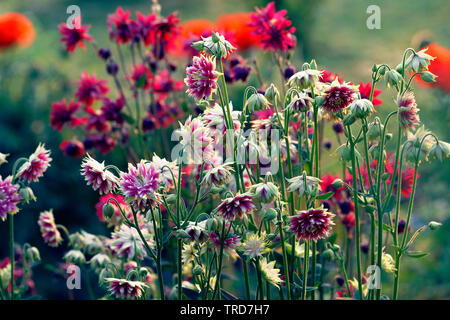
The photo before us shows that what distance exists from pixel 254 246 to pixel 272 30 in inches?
23.7

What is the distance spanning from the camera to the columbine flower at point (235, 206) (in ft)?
3.20

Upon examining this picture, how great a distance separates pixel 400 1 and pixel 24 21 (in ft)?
13.0

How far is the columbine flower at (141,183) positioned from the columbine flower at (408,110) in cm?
46

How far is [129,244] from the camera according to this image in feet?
3.96

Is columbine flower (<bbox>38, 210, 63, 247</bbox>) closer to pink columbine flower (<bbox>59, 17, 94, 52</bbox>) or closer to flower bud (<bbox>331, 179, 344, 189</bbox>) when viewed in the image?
pink columbine flower (<bbox>59, 17, 94, 52</bbox>)

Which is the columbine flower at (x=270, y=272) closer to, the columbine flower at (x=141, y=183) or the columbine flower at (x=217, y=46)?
the columbine flower at (x=141, y=183)

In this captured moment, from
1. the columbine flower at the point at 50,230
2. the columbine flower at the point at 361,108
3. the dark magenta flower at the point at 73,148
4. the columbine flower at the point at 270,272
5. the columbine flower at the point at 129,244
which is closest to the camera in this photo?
the columbine flower at the point at 361,108

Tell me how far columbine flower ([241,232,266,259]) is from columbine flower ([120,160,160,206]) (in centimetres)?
21

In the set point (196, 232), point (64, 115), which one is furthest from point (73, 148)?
point (196, 232)

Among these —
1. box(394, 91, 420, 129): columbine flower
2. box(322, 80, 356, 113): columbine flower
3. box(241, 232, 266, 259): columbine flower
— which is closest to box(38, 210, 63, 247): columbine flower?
box(241, 232, 266, 259): columbine flower

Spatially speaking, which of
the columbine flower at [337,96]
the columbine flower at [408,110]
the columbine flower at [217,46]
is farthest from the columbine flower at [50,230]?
the columbine flower at [408,110]

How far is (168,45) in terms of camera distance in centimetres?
170
